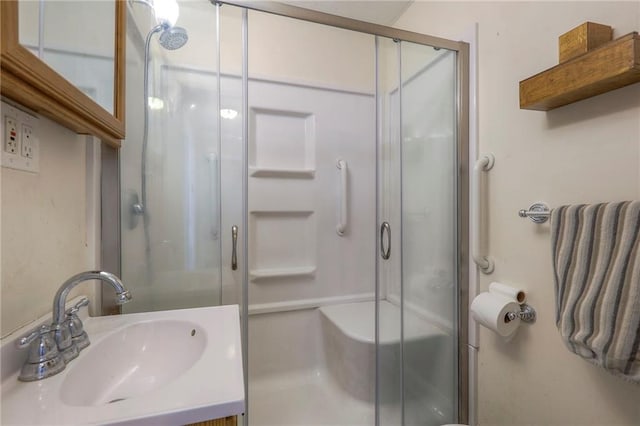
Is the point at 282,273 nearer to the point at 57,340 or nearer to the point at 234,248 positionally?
the point at 234,248

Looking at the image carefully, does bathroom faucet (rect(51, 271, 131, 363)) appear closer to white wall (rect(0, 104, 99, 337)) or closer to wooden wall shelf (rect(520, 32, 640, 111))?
white wall (rect(0, 104, 99, 337))

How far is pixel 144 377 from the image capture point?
80 cm

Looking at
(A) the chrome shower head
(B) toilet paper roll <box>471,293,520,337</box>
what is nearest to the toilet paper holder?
A: (B) toilet paper roll <box>471,293,520,337</box>

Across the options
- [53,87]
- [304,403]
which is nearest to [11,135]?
[53,87]

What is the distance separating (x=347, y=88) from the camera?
1949 millimetres

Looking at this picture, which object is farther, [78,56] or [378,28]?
[378,28]

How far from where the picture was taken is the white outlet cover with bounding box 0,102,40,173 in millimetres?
603

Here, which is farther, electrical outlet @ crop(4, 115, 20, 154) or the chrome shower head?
the chrome shower head

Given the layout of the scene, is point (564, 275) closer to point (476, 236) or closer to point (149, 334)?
point (476, 236)

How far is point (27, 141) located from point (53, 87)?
17 cm

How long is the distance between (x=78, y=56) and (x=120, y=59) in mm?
213

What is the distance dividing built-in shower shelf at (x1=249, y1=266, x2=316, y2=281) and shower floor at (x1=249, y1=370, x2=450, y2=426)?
0.61 m

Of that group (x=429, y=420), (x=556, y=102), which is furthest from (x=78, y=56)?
(x=429, y=420)

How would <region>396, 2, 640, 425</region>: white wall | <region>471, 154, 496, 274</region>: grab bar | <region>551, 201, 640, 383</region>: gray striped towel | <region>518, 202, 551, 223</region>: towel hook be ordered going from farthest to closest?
1. <region>471, 154, 496, 274</region>: grab bar
2. <region>518, 202, 551, 223</region>: towel hook
3. <region>396, 2, 640, 425</region>: white wall
4. <region>551, 201, 640, 383</region>: gray striped towel
